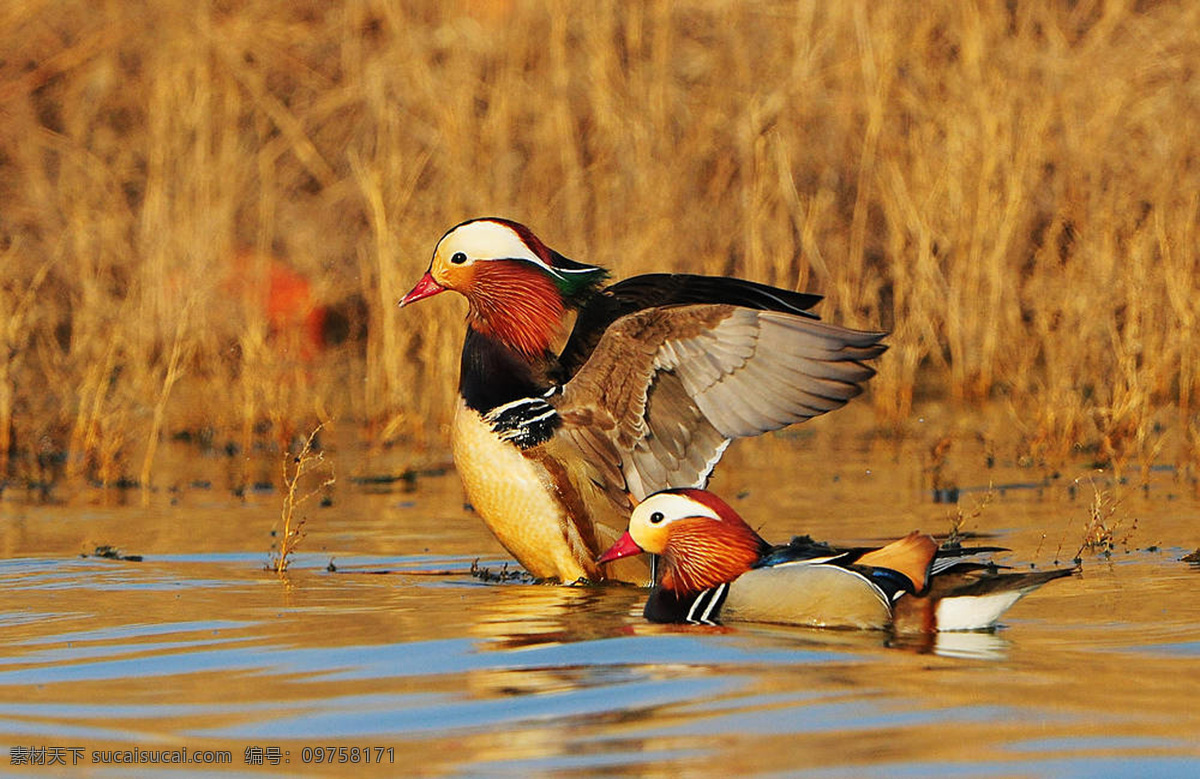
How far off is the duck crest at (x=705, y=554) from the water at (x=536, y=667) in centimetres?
22

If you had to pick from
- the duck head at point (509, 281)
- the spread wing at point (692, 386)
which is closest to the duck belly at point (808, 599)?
the spread wing at point (692, 386)

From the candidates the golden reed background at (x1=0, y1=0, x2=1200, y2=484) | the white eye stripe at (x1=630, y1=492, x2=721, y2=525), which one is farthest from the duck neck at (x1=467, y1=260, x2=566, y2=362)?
the golden reed background at (x1=0, y1=0, x2=1200, y2=484)

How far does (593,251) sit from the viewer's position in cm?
1140

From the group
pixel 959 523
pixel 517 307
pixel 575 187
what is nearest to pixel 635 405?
pixel 517 307

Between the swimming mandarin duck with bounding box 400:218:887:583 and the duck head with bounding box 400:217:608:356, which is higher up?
the duck head with bounding box 400:217:608:356

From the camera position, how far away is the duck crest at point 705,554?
5.87 meters

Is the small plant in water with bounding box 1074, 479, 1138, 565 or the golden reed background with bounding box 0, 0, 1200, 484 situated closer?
the small plant in water with bounding box 1074, 479, 1138, 565

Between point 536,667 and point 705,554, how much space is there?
1057mm

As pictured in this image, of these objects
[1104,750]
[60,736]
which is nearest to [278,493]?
[60,736]

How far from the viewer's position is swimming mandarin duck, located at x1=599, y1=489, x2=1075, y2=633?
539 cm

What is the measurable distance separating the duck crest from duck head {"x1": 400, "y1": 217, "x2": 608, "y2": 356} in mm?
1203

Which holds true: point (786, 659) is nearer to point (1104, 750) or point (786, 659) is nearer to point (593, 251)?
point (1104, 750)

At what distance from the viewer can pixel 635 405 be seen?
6.48 metres

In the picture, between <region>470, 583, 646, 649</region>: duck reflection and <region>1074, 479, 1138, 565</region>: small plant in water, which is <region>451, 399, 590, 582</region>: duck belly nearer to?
<region>470, 583, 646, 649</region>: duck reflection
